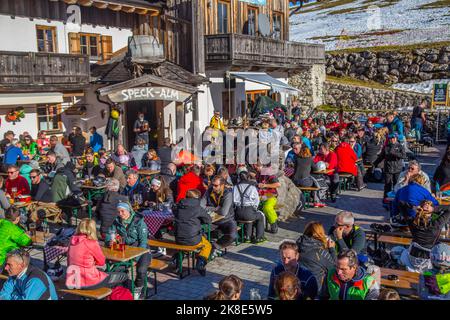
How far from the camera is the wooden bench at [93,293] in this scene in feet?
21.2

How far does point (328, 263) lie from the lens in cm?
662

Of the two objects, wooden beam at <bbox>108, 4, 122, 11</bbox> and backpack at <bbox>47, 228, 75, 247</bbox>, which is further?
wooden beam at <bbox>108, 4, 122, 11</bbox>

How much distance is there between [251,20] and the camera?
26703 mm

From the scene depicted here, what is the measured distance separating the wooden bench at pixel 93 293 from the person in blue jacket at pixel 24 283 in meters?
0.58

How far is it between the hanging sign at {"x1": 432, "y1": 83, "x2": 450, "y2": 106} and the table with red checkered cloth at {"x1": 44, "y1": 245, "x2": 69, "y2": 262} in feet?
67.8

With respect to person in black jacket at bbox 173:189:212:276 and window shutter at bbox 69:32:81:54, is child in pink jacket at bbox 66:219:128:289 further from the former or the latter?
window shutter at bbox 69:32:81:54

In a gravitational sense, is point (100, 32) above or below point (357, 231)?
above

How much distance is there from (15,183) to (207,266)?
4.73 meters

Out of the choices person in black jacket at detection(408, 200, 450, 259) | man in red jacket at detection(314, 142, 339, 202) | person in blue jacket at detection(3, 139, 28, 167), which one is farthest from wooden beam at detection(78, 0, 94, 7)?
person in black jacket at detection(408, 200, 450, 259)

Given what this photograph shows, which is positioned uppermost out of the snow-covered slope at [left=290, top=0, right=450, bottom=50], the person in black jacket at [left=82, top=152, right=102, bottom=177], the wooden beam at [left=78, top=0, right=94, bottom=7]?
the snow-covered slope at [left=290, top=0, right=450, bottom=50]

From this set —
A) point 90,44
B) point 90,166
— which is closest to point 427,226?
point 90,166

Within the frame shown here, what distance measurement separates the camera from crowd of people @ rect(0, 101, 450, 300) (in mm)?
5883
